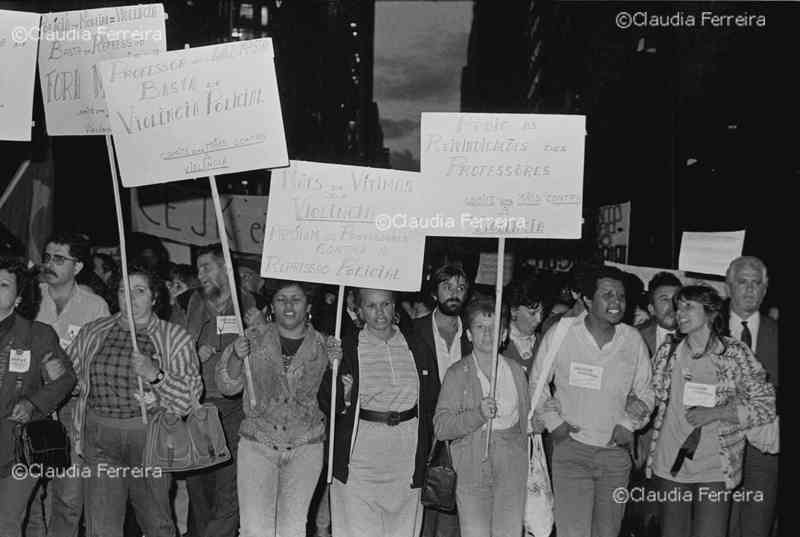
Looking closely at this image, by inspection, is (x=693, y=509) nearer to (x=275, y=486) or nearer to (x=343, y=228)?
(x=275, y=486)

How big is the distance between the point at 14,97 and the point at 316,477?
3640 millimetres

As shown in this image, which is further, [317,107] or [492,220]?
[317,107]

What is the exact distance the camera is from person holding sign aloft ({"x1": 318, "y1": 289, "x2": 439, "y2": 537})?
6.12 metres

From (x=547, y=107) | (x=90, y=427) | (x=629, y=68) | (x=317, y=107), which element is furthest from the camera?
(x=317, y=107)

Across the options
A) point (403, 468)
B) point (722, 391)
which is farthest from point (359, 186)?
point (722, 391)

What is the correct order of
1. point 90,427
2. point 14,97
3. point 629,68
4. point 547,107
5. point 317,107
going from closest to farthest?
point 90,427 < point 14,97 < point 629,68 < point 547,107 < point 317,107

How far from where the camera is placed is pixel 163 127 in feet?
20.5

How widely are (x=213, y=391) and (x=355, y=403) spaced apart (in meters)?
1.59

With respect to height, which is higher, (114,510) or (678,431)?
(678,431)

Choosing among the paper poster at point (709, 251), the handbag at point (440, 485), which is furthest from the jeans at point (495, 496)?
the paper poster at point (709, 251)

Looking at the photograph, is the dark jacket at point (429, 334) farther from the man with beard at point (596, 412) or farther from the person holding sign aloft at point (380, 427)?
the man with beard at point (596, 412)

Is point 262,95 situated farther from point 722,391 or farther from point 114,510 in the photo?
point 722,391

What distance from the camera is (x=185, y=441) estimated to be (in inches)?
241

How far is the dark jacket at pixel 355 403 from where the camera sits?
6145mm
